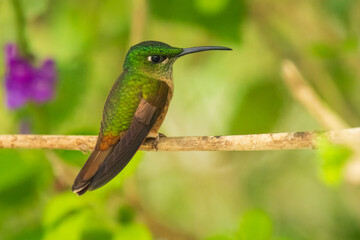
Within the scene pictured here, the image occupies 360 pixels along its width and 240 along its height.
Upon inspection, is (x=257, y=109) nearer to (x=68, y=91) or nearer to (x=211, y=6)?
(x=211, y=6)

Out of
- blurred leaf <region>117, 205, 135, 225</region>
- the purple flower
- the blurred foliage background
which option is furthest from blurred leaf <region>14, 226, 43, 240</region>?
the purple flower

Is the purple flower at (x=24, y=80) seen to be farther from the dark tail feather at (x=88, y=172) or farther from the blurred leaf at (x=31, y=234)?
the dark tail feather at (x=88, y=172)

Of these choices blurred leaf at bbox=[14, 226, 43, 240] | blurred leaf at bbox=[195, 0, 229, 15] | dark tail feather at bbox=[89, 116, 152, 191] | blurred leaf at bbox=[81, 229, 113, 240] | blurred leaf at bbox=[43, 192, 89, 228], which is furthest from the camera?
blurred leaf at bbox=[195, 0, 229, 15]

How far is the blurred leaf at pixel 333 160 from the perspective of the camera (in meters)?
1.05

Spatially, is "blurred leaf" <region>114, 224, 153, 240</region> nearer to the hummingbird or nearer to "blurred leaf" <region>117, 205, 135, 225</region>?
"blurred leaf" <region>117, 205, 135, 225</region>

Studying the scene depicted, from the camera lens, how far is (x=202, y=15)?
6.63ft

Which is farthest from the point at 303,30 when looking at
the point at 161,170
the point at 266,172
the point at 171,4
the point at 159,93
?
the point at 159,93

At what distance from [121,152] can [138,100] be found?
170 mm

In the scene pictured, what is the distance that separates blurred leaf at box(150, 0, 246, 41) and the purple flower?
444 mm

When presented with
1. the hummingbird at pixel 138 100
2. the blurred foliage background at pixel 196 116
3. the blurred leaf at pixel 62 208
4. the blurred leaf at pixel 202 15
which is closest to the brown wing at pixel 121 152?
the hummingbird at pixel 138 100

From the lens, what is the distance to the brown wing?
96cm

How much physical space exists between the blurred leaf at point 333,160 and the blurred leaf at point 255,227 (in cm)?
29

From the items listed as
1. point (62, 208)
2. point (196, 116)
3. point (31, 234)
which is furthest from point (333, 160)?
point (196, 116)

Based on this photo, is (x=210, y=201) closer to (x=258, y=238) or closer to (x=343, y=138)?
(x=258, y=238)
